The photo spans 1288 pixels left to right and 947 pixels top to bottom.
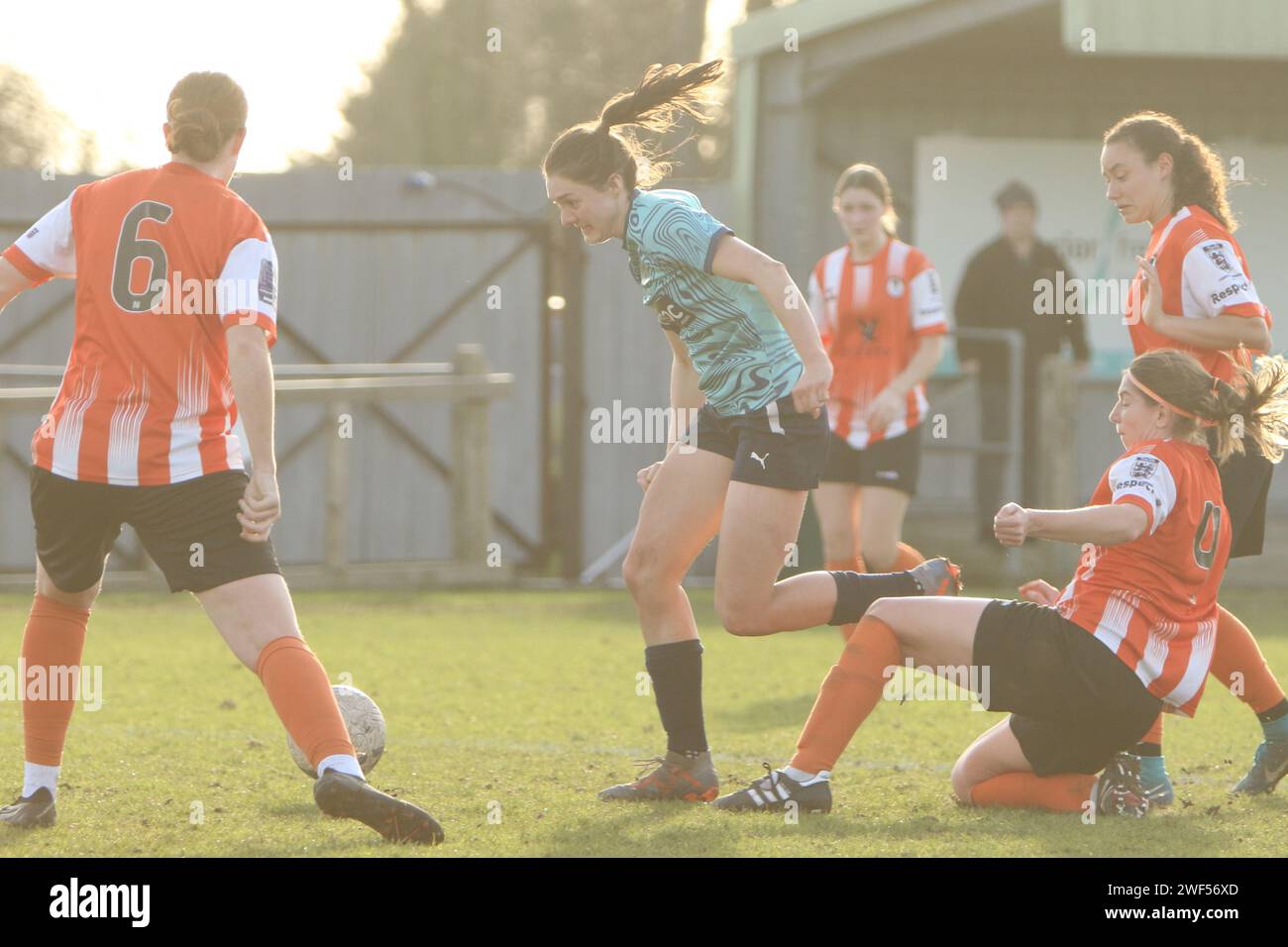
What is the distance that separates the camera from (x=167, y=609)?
11992 millimetres

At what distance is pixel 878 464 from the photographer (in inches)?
330

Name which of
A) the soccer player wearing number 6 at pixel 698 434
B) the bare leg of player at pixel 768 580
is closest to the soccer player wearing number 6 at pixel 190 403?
the soccer player wearing number 6 at pixel 698 434

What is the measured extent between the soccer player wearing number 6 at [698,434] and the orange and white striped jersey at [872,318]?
296 centimetres

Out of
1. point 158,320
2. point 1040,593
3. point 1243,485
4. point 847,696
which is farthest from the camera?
point 1243,485

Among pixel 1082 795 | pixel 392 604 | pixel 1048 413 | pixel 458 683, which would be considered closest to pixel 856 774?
pixel 1082 795

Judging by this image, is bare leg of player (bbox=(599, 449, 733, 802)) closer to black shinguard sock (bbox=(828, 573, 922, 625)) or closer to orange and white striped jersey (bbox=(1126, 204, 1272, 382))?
black shinguard sock (bbox=(828, 573, 922, 625))

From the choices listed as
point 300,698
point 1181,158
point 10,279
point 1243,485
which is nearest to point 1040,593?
point 1243,485

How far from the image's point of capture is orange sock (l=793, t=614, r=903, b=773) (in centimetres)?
532

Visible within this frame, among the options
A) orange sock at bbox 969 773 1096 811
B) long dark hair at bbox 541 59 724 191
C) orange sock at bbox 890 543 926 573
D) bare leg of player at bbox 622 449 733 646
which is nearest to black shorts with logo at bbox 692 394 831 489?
bare leg of player at bbox 622 449 733 646

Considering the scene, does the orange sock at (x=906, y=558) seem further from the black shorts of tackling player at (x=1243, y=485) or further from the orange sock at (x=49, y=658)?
the orange sock at (x=49, y=658)

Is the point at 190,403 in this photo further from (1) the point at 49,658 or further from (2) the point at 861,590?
(2) the point at 861,590

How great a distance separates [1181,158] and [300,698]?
310cm

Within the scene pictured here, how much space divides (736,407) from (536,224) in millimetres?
8967
